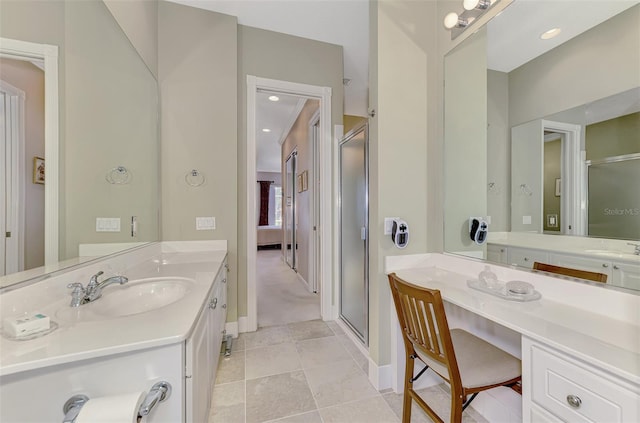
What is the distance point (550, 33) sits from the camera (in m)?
1.30

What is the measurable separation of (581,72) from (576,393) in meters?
1.32

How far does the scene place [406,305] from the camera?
1286mm

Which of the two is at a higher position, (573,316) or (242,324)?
(573,316)

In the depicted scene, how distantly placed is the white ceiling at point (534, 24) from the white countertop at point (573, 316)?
1140 mm

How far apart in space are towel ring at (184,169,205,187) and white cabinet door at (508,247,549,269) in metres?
2.33

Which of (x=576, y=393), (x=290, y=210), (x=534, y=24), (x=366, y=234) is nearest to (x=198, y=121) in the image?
(x=366, y=234)

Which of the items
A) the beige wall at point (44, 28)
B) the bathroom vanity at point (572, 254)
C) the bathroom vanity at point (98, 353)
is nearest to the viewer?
the bathroom vanity at point (98, 353)

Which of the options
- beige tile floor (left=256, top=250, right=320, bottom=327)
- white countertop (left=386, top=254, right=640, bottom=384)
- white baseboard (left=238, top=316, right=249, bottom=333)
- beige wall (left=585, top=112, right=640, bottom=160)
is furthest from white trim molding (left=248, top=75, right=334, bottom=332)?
beige wall (left=585, top=112, right=640, bottom=160)

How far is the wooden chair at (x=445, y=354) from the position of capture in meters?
1.10

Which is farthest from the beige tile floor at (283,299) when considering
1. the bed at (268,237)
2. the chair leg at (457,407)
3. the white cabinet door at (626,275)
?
the bed at (268,237)

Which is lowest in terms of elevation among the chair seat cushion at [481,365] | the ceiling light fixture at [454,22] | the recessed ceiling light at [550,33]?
the chair seat cushion at [481,365]

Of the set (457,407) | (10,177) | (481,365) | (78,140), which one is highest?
(78,140)

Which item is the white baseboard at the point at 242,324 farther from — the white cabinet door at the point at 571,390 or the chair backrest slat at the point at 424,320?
the white cabinet door at the point at 571,390

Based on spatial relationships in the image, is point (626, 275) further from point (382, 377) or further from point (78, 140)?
point (78, 140)
